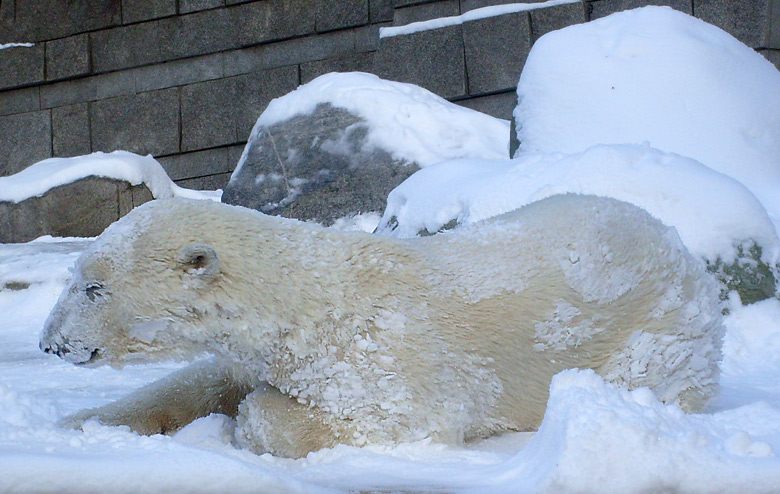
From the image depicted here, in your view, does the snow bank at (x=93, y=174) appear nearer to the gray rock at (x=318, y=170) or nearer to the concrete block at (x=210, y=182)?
the concrete block at (x=210, y=182)

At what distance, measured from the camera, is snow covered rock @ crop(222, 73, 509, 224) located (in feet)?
21.0

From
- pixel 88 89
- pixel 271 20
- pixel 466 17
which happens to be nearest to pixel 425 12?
pixel 466 17

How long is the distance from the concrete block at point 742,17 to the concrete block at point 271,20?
401 cm

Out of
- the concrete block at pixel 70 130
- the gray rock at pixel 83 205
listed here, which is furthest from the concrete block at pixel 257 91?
the concrete block at pixel 70 130

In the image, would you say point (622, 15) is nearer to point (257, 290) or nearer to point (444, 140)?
point (444, 140)

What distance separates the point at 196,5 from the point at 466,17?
325 centimetres

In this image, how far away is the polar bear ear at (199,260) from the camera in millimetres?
2277

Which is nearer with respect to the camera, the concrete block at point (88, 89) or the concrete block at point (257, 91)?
the concrete block at point (257, 91)

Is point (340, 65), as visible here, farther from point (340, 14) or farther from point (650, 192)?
point (650, 192)

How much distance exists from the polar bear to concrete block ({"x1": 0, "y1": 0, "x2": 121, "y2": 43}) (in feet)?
28.9

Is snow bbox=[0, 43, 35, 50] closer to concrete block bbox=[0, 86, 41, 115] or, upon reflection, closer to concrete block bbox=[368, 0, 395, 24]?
concrete block bbox=[0, 86, 41, 115]

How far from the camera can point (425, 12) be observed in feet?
29.1

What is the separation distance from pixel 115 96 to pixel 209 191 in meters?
1.66

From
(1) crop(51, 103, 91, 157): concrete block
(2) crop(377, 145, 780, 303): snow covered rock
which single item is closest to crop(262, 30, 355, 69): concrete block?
(1) crop(51, 103, 91, 157): concrete block
